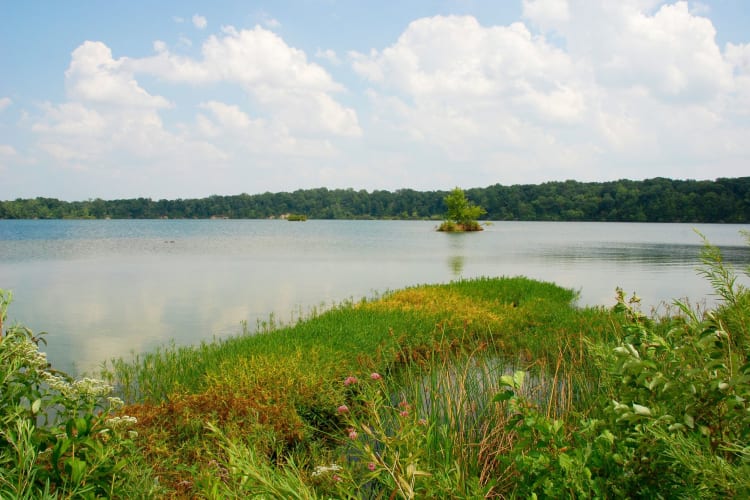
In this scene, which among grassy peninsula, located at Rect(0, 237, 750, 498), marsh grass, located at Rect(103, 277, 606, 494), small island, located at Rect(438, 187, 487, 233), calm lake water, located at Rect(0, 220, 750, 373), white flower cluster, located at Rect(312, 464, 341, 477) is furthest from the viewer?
small island, located at Rect(438, 187, 487, 233)

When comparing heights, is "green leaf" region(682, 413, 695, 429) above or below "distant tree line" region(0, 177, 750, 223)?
below

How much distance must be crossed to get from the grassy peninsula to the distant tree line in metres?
122

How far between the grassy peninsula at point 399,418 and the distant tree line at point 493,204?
122m

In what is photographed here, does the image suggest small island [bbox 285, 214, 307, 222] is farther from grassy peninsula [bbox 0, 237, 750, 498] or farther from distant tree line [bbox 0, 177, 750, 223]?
grassy peninsula [bbox 0, 237, 750, 498]

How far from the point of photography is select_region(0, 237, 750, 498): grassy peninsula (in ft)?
7.61

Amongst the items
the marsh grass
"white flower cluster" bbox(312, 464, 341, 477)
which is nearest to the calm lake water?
the marsh grass

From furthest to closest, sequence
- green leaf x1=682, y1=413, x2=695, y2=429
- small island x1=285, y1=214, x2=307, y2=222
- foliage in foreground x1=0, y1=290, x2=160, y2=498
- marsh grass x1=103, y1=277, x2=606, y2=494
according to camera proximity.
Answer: small island x1=285, y1=214, x2=307, y2=222 < marsh grass x1=103, y1=277, x2=606, y2=494 < foliage in foreground x1=0, y1=290, x2=160, y2=498 < green leaf x1=682, y1=413, x2=695, y2=429

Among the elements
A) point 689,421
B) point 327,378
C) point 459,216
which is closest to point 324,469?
point 689,421

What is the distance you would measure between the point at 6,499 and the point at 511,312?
11.4 meters

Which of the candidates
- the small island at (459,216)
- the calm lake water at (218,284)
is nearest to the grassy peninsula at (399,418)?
the calm lake water at (218,284)

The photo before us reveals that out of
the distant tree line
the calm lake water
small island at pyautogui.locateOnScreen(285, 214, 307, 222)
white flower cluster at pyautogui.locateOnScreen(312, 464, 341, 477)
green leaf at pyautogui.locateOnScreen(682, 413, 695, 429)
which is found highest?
the distant tree line

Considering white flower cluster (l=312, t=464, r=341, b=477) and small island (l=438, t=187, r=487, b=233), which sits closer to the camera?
white flower cluster (l=312, t=464, r=341, b=477)

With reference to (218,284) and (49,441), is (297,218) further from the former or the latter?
(49,441)

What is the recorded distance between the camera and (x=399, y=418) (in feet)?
9.11
